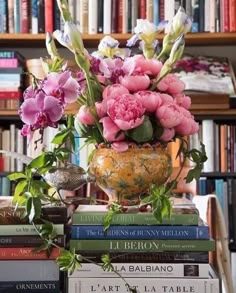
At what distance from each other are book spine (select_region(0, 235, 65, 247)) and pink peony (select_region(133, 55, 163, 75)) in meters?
0.31

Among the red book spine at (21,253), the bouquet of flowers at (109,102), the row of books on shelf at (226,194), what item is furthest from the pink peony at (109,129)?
the row of books on shelf at (226,194)

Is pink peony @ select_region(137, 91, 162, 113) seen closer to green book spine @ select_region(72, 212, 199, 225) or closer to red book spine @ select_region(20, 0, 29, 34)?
green book spine @ select_region(72, 212, 199, 225)

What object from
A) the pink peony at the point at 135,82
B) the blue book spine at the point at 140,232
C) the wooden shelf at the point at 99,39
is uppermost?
A: the wooden shelf at the point at 99,39

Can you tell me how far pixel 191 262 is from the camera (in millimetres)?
800

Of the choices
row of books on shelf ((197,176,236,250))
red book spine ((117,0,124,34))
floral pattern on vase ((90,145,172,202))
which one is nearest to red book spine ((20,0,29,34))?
red book spine ((117,0,124,34))

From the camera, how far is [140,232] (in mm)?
821

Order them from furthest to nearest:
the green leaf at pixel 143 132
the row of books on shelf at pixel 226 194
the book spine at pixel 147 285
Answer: the row of books on shelf at pixel 226 194 → the green leaf at pixel 143 132 → the book spine at pixel 147 285

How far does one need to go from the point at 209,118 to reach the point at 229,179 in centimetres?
25

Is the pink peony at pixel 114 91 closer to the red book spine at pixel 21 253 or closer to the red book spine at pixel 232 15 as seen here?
the red book spine at pixel 21 253

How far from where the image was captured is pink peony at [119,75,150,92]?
2.92ft

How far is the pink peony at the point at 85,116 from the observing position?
900mm

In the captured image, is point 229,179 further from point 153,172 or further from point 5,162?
point 153,172

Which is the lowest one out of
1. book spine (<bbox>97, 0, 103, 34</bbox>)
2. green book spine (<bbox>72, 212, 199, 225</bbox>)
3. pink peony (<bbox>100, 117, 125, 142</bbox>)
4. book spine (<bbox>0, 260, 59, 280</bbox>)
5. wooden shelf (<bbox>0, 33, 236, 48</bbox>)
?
book spine (<bbox>0, 260, 59, 280</bbox>)

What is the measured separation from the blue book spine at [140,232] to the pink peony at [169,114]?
0.17 meters
